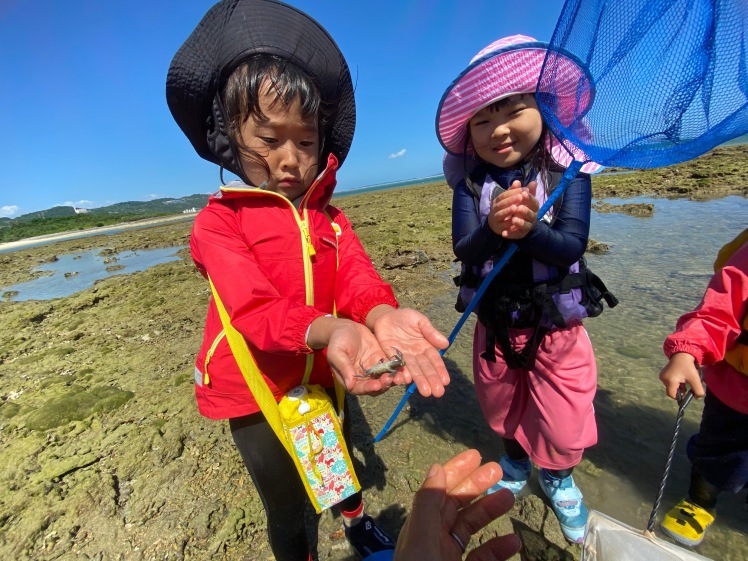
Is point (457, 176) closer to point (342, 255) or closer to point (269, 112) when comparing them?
A: point (342, 255)

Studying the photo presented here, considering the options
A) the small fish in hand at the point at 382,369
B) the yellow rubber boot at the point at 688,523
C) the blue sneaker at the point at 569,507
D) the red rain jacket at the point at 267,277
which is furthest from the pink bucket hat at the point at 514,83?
the yellow rubber boot at the point at 688,523

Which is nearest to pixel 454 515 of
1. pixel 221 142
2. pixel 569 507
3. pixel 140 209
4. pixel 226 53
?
pixel 569 507

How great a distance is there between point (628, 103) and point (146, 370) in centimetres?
424

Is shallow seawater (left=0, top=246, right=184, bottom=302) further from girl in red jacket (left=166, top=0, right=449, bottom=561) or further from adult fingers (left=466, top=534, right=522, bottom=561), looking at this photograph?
adult fingers (left=466, top=534, right=522, bottom=561)

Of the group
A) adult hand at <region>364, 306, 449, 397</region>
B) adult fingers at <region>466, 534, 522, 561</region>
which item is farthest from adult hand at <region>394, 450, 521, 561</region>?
adult hand at <region>364, 306, 449, 397</region>

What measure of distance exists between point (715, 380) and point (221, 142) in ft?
7.60

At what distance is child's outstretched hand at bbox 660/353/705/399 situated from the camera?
54.7 inches

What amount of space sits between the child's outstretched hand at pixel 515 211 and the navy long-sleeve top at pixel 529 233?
7 cm

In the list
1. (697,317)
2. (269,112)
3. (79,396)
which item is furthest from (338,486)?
(79,396)

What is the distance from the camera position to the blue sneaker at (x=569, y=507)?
6.04 feet

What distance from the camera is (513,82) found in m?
1.58

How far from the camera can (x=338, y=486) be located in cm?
155

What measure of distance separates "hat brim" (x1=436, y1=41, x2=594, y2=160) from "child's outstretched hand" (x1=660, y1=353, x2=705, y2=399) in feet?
3.24

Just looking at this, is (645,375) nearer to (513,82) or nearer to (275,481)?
(513,82)
